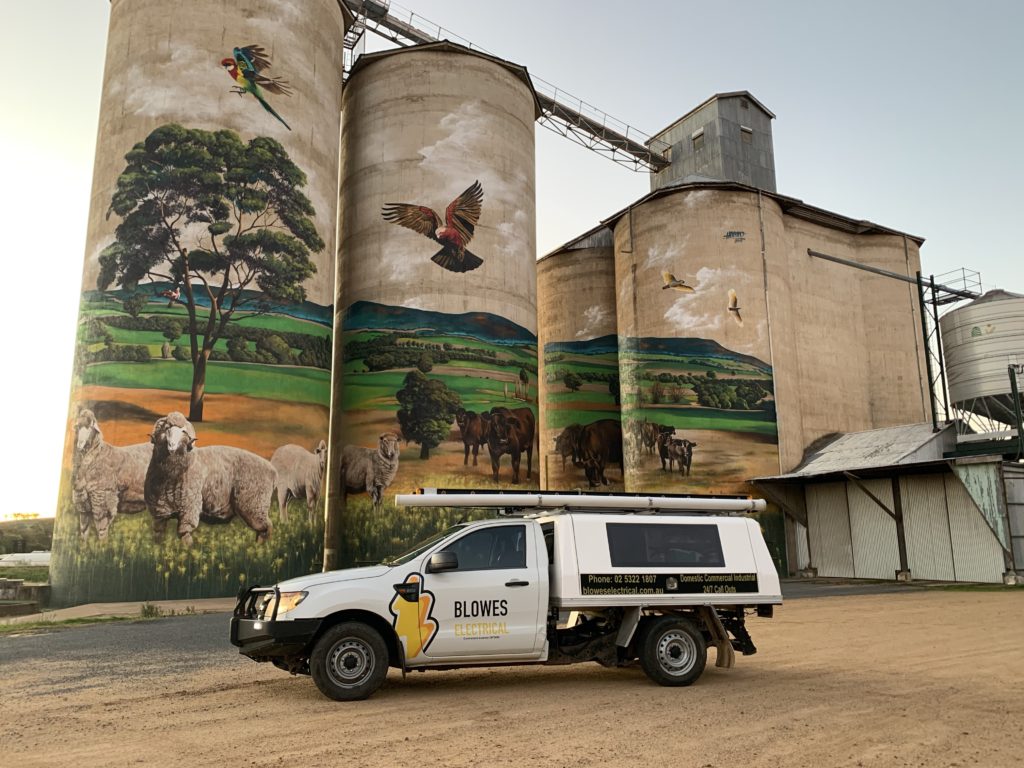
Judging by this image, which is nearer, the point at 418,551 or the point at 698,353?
the point at 418,551

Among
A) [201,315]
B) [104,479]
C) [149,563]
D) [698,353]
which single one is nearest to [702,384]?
[698,353]

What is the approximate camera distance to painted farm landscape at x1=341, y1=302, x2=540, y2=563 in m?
32.0

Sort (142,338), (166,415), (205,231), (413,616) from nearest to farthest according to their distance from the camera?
(413,616), (166,415), (142,338), (205,231)

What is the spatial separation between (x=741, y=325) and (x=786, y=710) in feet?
112

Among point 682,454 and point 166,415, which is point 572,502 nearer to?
point 166,415

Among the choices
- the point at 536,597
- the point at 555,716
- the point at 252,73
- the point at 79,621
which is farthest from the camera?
the point at 252,73

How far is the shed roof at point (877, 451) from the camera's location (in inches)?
1259

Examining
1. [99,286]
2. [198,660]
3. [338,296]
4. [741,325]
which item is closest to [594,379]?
[741,325]

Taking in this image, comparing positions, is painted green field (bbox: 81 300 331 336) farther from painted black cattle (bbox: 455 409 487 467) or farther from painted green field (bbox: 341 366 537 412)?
painted black cattle (bbox: 455 409 487 467)

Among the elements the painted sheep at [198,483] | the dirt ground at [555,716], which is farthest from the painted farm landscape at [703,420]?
the dirt ground at [555,716]

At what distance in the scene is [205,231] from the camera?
1088 inches

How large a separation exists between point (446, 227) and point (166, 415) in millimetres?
14580

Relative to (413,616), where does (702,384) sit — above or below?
above

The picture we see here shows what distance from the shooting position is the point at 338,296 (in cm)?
3547
